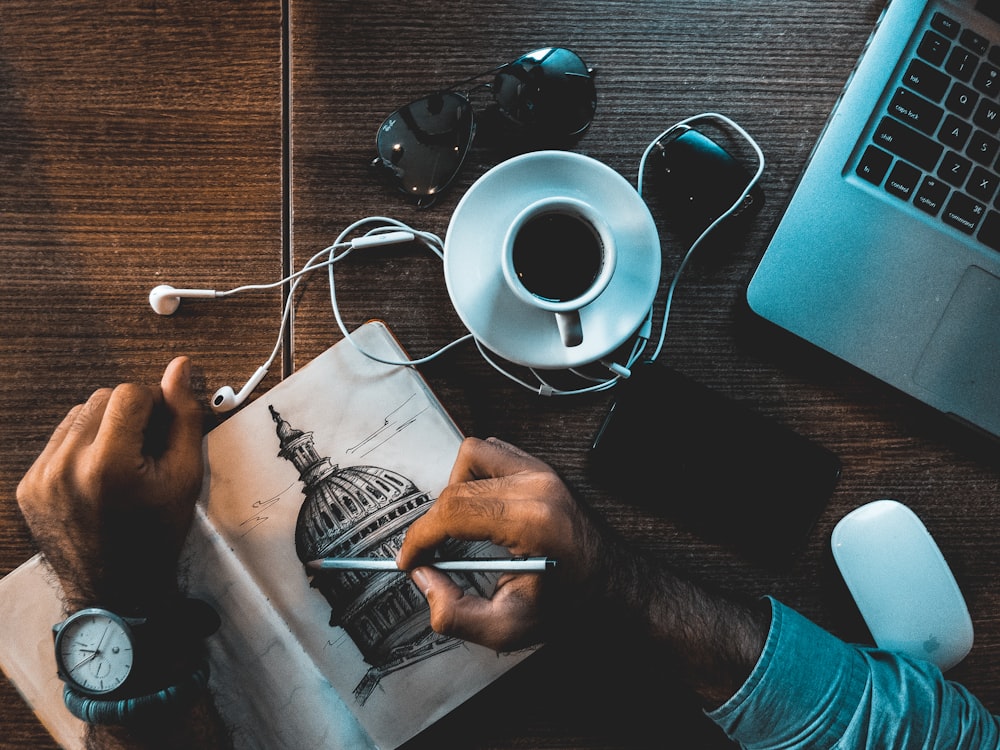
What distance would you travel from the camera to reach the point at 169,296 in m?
0.67

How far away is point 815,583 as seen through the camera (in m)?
0.69

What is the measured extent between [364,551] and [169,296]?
0.29 metres

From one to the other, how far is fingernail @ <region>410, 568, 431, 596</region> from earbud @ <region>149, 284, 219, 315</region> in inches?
12.3

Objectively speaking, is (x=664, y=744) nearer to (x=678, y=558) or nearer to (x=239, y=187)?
(x=678, y=558)

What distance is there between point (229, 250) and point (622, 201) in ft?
1.19

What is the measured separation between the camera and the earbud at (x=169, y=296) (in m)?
0.67

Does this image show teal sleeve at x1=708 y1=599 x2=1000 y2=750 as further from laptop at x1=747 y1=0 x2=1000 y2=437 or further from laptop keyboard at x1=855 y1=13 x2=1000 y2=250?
laptop keyboard at x1=855 y1=13 x2=1000 y2=250

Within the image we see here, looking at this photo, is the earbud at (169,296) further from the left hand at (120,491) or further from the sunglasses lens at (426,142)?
the sunglasses lens at (426,142)

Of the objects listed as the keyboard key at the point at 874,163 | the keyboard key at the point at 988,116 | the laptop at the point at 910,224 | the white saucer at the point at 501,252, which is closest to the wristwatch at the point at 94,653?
the white saucer at the point at 501,252

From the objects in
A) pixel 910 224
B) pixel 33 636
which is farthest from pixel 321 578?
pixel 910 224

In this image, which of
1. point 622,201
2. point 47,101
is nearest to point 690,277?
point 622,201

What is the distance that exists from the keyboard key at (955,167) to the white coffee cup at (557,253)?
1.05ft

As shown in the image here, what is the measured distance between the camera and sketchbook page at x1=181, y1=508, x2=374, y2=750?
2.20 feet

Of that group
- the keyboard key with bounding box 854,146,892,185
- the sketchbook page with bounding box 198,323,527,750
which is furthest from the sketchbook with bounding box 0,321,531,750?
the keyboard key with bounding box 854,146,892,185
